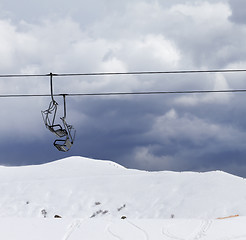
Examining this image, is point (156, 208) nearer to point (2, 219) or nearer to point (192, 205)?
point (192, 205)

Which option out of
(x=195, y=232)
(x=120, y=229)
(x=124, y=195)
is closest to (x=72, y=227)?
(x=120, y=229)

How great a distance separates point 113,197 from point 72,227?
17.0 m

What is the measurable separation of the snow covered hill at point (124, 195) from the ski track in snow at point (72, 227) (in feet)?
40.1

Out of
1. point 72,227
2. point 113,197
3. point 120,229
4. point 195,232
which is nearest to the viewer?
point 195,232

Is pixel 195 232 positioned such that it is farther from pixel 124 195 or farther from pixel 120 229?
pixel 124 195

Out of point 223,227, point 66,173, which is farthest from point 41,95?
point 66,173

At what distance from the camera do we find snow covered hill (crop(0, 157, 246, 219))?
1307 inches

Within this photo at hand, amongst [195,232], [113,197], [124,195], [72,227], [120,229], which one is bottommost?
[195,232]

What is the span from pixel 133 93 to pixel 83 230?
890 centimetres

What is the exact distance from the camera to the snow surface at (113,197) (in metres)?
21.2

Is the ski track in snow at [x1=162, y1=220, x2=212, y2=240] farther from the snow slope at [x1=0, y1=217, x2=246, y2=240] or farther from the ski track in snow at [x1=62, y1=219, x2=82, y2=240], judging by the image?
the ski track in snow at [x1=62, y1=219, x2=82, y2=240]

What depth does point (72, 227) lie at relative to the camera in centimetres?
2042

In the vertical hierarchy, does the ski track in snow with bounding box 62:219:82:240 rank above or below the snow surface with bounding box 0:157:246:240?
below

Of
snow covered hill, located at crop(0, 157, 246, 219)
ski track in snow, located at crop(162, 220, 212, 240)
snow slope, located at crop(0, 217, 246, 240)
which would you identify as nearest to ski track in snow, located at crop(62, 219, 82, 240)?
snow slope, located at crop(0, 217, 246, 240)
